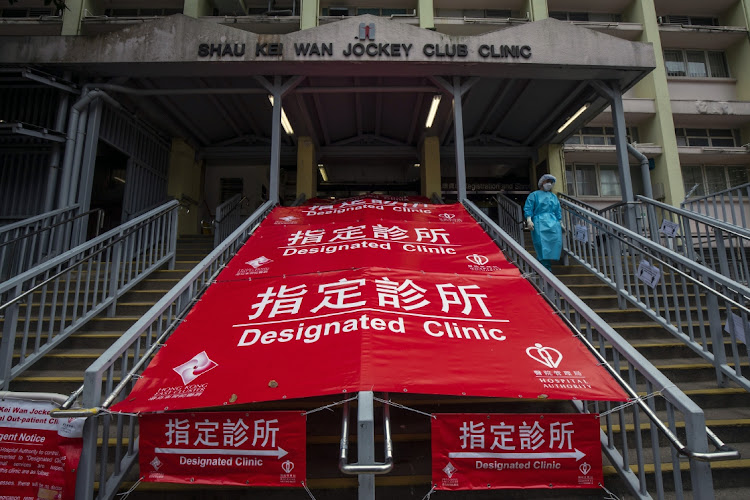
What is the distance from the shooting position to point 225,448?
7.89 feet

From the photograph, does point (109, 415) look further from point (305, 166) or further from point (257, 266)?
point (305, 166)

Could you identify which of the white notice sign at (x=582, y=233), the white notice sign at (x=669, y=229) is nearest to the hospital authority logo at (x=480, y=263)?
the white notice sign at (x=582, y=233)

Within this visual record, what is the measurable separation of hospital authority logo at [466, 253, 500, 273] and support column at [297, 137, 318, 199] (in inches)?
265

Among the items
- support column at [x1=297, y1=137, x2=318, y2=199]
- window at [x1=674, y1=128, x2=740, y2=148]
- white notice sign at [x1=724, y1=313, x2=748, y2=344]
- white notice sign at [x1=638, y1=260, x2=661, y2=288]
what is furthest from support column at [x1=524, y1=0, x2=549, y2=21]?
white notice sign at [x1=724, y1=313, x2=748, y2=344]

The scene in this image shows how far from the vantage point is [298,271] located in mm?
4480

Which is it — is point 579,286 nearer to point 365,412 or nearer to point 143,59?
point 365,412

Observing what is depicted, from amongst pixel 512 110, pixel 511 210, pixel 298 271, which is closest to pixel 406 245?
pixel 298 271

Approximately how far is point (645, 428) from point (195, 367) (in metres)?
3.60

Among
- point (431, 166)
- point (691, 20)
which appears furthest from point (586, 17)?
point (431, 166)

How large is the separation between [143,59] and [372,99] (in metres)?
4.79

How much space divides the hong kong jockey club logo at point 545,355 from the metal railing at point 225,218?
669 centimetres

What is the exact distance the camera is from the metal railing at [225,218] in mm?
8312

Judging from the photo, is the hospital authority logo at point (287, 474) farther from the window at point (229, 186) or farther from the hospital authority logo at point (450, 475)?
the window at point (229, 186)

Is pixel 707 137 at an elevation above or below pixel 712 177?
above
